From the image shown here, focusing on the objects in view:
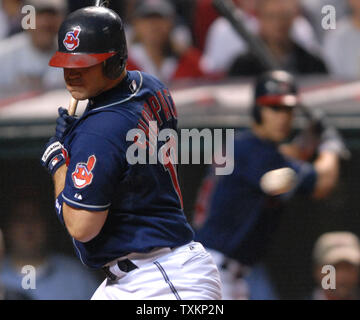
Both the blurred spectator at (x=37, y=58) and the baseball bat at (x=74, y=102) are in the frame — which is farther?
the blurred spectator at (x=37, y=58)

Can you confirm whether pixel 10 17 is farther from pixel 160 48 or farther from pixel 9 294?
pixel 9 294

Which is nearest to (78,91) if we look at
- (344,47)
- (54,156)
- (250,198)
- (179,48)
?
(54,156)

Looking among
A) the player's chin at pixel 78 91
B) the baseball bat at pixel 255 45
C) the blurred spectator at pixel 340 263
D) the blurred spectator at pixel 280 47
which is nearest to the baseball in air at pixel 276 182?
the blurred spectator at pixel 340 263

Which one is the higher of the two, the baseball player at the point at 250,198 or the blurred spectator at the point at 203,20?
the blurred spectator at the point at 203,20

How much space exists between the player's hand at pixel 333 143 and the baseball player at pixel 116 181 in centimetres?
237

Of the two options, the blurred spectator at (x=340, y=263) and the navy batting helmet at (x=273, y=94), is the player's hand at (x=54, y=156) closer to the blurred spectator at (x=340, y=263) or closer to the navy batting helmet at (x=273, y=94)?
the navy batting helmet at (x=273, y=94)

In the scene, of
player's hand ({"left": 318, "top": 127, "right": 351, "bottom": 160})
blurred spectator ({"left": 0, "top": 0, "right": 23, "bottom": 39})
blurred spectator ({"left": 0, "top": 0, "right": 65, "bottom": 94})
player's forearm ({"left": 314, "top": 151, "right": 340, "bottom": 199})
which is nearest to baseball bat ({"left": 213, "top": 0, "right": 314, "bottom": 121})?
player's hand ({"left": 318, "top": 127, "right": 351, "bottom": 160})

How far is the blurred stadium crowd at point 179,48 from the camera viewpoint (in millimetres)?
5391

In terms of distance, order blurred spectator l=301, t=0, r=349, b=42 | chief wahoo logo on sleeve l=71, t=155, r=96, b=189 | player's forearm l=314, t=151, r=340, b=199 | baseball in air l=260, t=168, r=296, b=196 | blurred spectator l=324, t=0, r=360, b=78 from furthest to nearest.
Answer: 1. blurred spectator l=301, t=0, r=349, b=42
2. blurred spectator l=324, t=0, r=360, b=78
3. player's forearm l=314, t=151, r=340, b=199
4. baseball in air l=260, t=168, r=296, b=196
5. chief wahoo logo on sleeve l=71, t=155, r=96, b=189

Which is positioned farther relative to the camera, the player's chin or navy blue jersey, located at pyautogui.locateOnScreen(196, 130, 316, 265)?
navy blue jersey, located at pyautogui.locateOnScreen(196, 130, 316, 265)

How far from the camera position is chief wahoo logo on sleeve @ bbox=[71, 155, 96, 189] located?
9.45 ft

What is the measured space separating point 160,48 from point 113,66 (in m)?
2.98

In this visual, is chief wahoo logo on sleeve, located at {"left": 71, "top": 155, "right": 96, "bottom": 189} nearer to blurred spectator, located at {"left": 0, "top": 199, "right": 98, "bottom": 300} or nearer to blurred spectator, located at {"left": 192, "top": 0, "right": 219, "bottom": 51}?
blurred spectator, located at {"left": 0, "top": 199, "right": 98, "bottom": 300}

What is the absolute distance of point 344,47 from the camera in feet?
20.0
